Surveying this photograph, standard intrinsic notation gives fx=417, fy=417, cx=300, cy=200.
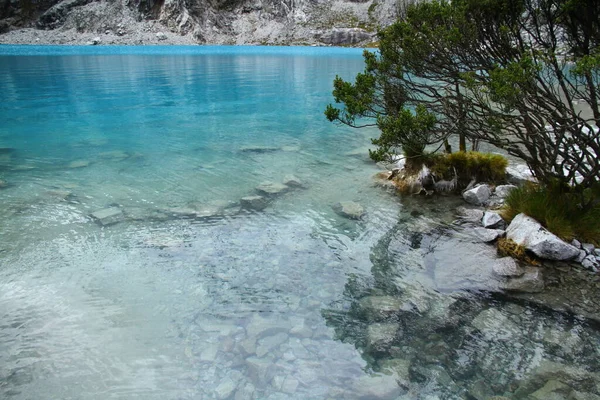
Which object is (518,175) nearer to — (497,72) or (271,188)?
(497,72)

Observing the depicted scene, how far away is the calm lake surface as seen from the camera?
6000 mm

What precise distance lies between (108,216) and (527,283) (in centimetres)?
1021

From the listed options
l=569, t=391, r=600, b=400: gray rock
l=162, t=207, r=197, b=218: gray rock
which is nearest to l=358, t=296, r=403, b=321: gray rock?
l=569, t=391, r=600, b=400: gray rock

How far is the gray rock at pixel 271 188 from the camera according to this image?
43.1ft

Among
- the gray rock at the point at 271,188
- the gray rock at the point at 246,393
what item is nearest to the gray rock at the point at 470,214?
the gray rock at the point at 271,188

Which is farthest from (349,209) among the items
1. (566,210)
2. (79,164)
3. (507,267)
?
(79,164)

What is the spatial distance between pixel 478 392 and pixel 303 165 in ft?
37.9

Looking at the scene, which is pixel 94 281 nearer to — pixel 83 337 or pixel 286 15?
pixel 83 337

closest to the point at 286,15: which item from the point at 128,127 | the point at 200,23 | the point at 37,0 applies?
the point at 200,23

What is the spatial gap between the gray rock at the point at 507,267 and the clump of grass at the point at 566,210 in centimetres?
136

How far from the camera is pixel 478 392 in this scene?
5.66 meters

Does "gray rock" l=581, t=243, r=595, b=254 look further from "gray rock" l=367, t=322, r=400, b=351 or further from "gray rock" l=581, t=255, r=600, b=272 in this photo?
"gray rock" l=367, t=322, r=400, b=351

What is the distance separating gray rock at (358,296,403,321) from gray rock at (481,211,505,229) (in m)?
3.86

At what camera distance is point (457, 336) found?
6.68 metres
